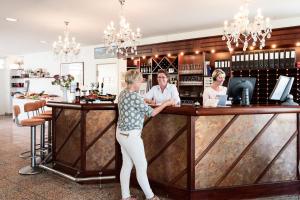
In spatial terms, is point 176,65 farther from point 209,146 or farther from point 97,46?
point 209,146

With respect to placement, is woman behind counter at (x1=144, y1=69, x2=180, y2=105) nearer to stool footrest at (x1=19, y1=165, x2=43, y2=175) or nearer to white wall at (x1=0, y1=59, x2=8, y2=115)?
stool footrest at (x1=19, y1=165, x2=43, y2=175)

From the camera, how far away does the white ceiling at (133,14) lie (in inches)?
238

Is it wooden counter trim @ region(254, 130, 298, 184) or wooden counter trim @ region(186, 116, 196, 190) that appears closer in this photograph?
wooden counter trim @ region(186, 116, 196, 190)

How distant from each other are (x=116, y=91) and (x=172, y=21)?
14.2ft

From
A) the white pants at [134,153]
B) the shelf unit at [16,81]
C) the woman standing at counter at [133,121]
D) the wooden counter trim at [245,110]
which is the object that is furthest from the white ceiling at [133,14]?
the shelf unit at [16,81]

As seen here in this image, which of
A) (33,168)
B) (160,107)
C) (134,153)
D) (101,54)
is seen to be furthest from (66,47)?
(134,153)

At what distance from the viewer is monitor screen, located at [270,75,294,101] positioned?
4.53 m

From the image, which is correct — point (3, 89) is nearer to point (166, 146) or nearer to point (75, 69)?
point (75, 69)

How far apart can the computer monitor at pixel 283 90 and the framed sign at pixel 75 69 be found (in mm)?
8690

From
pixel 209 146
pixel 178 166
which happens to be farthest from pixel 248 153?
pixel 178 166

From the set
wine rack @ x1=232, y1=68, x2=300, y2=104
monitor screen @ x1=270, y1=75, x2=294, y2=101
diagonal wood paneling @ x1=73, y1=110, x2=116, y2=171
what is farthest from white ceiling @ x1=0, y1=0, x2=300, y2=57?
diagonal wood paneling @ x1=73, y1=110, x2=116, y2=171

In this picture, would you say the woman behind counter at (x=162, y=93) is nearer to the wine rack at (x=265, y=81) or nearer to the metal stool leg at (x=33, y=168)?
the metal stool leg at (x=33, y=168)

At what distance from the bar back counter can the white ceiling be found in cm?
268

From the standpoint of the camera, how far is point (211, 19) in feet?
23.9
